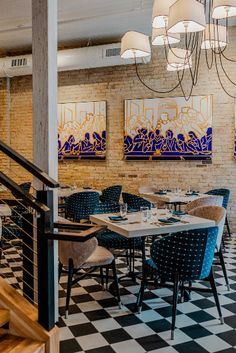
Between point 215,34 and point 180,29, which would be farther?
point 215,34

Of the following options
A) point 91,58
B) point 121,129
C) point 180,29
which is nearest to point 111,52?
point 91,58

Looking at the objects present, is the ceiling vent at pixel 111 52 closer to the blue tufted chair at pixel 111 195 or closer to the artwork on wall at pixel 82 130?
the artwork on wall at pixel 82 130

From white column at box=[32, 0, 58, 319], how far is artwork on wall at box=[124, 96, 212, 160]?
564 centimetres

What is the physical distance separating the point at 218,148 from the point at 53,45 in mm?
5707

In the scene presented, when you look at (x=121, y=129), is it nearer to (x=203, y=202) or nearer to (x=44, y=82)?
(x=203, y=202)

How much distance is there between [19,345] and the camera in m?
2.36

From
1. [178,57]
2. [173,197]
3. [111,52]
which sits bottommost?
[173,197]


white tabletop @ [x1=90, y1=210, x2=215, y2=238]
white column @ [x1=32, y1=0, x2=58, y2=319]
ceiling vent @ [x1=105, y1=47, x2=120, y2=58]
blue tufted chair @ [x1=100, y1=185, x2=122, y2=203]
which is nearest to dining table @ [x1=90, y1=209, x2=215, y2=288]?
white tabletop @ [x1=90, y1=210, x2=215, y2=238]

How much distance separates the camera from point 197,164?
8.20 m

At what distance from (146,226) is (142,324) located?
0.89m

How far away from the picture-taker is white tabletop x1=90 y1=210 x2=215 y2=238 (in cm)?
375

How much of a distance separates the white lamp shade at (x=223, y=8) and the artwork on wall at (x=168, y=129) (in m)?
4.00

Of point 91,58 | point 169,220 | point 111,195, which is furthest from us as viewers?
point 91,58

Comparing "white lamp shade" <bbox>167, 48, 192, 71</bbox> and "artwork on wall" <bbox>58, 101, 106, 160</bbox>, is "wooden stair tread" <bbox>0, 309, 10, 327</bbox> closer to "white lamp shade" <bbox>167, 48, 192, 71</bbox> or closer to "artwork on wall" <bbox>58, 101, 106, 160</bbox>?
"white lamp shade" <bbox>167, 48, 192, 71</bbox>
